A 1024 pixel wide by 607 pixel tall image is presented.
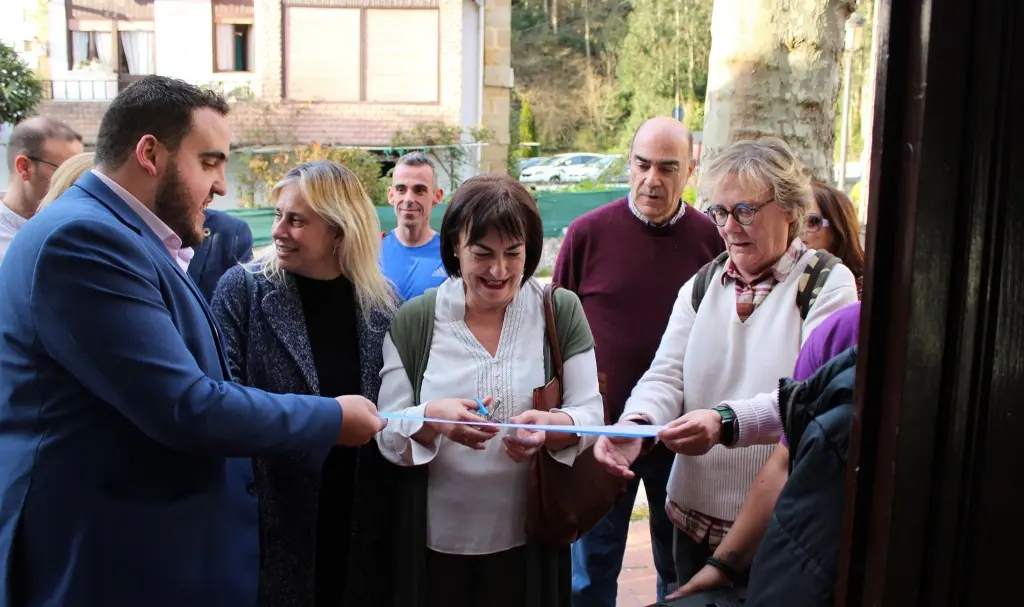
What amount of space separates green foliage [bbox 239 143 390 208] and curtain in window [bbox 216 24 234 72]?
8.71 ft

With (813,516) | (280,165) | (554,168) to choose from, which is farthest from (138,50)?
(813,516)

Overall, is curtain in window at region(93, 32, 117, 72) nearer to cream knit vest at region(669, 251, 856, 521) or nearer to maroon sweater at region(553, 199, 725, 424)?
maroon sweater at region(553, 199, 725, 424)

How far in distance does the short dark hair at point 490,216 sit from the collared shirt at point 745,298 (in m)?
0.63

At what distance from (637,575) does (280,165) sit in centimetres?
1521

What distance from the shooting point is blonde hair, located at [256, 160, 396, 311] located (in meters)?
2.83

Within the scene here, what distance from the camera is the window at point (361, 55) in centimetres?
1828

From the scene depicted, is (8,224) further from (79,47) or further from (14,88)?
(79,47)

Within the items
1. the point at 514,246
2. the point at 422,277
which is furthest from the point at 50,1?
the point at 514,246

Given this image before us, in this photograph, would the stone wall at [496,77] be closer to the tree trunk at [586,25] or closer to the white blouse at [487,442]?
the white blouse at [487,442]

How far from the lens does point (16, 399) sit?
1828mm

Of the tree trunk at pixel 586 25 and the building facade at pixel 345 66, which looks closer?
the building facade at pixel 345 66

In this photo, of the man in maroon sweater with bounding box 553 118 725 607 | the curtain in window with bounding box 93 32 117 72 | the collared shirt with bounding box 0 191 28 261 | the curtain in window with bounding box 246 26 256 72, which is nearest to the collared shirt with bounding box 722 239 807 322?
the man in maroon sweater with bounding box 553 118 725 607

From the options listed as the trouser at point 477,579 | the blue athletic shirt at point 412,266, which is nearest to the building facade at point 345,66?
the blue athletic shirt at point 412,266

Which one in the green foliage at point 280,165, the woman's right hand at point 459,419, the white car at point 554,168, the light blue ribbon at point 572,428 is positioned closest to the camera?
the light blue ribbon at point 572,428
